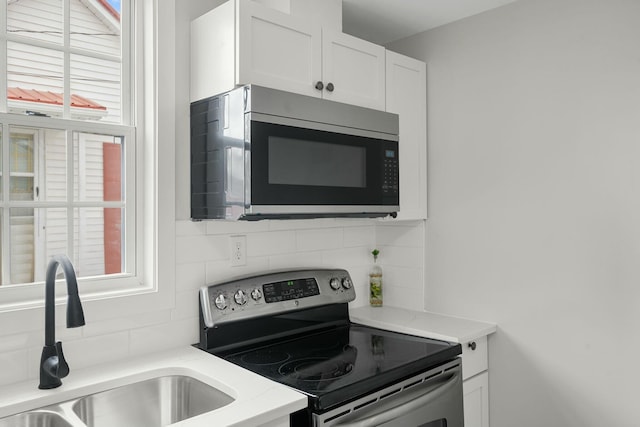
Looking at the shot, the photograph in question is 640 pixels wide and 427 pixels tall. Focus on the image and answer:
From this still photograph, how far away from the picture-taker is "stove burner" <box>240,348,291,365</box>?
1.75 metres

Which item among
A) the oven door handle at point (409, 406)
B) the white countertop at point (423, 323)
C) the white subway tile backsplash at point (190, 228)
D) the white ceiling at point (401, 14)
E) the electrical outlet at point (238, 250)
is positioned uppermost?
the white ceiling at point (401, 14)

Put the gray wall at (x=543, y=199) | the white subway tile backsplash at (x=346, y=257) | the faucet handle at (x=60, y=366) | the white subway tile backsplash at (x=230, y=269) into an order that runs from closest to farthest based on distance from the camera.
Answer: the faucet handle at (x=60, y=366), the gray wall at (x=543, y=199), the white subway tile backsplash at (x=230, y=269), the white subway tile backsplash at (x=346, y=257)

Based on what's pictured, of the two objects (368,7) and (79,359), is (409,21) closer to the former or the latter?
(368,7)

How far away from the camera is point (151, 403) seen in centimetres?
160

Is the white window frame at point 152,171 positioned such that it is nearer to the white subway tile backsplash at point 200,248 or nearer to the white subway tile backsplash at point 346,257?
the white subway tile backsplash at point 200,248

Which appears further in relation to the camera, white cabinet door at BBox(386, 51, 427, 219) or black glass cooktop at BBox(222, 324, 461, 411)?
white cabinet door at BBox(386, 51, 427, 219)

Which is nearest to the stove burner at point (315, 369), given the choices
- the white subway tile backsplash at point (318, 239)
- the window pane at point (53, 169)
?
the white subway tile backsplash at point (318, 239)

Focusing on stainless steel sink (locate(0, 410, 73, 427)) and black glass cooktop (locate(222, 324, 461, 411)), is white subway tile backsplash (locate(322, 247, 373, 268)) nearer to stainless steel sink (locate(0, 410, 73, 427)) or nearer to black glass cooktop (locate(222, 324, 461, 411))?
black glass cooktop (locate(222, 324, 461, 411))

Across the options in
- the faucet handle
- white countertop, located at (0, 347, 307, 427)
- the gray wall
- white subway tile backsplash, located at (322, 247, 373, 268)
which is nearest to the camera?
white countertop, located at (0, 347, 307, 427)

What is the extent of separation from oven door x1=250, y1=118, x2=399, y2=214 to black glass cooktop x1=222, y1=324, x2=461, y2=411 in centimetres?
55

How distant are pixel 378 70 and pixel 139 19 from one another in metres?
0.99

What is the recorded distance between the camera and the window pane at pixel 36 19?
1.57m

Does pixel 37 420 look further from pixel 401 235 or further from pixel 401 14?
pixel 401 14

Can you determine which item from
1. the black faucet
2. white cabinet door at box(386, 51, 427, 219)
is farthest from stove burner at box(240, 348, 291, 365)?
white cabinet door at box(386, 51, 427, 219)
